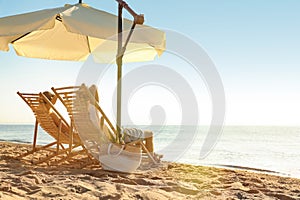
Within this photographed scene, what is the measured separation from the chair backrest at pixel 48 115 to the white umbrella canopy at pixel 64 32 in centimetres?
92

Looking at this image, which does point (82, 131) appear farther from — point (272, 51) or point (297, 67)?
point (297, 67)

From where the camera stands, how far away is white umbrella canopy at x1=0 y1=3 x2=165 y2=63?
355 cm

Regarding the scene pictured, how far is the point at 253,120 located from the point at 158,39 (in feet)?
129

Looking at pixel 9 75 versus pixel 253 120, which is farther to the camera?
pixel 253 120

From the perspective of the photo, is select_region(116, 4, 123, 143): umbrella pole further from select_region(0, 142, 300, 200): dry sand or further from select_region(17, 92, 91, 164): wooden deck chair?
select_region(0, 142, 300, 200): dry sand

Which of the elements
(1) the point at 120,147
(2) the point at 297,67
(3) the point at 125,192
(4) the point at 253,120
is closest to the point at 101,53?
(1) the point at 120,147

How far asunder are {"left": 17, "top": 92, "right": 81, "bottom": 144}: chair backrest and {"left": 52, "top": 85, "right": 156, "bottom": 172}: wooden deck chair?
0.33 metres

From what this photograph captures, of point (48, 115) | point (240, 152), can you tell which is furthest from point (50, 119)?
point (240, 152)

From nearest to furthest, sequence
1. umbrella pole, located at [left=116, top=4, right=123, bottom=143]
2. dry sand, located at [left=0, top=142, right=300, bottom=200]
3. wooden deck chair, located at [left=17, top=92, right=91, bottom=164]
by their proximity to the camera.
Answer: dry sand, located at [left=0, top=142, right=300, bottom=200], umbrella pole, located at [left=116, top=4, right=123, bottom=143], wooden deck chair, located at [left=17, top=92, right=91, bottom=164]

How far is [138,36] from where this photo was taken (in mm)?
3926

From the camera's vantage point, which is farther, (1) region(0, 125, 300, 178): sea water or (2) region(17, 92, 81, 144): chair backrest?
(1) region(0, 125, 300, 178): sea water

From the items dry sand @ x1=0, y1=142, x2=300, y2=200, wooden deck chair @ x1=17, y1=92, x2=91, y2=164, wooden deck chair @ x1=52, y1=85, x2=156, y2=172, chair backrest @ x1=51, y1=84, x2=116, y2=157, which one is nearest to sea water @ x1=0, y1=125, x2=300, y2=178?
dry sand @ x1=0, y1=142, x2=300, y2=200

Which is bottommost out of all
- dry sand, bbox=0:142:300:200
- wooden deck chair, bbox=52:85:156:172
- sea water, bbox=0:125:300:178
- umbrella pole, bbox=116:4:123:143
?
sea water, bbox=0:125:300:178

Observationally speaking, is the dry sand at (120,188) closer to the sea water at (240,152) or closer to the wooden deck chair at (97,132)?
the wooden deck chair at (97,132)
